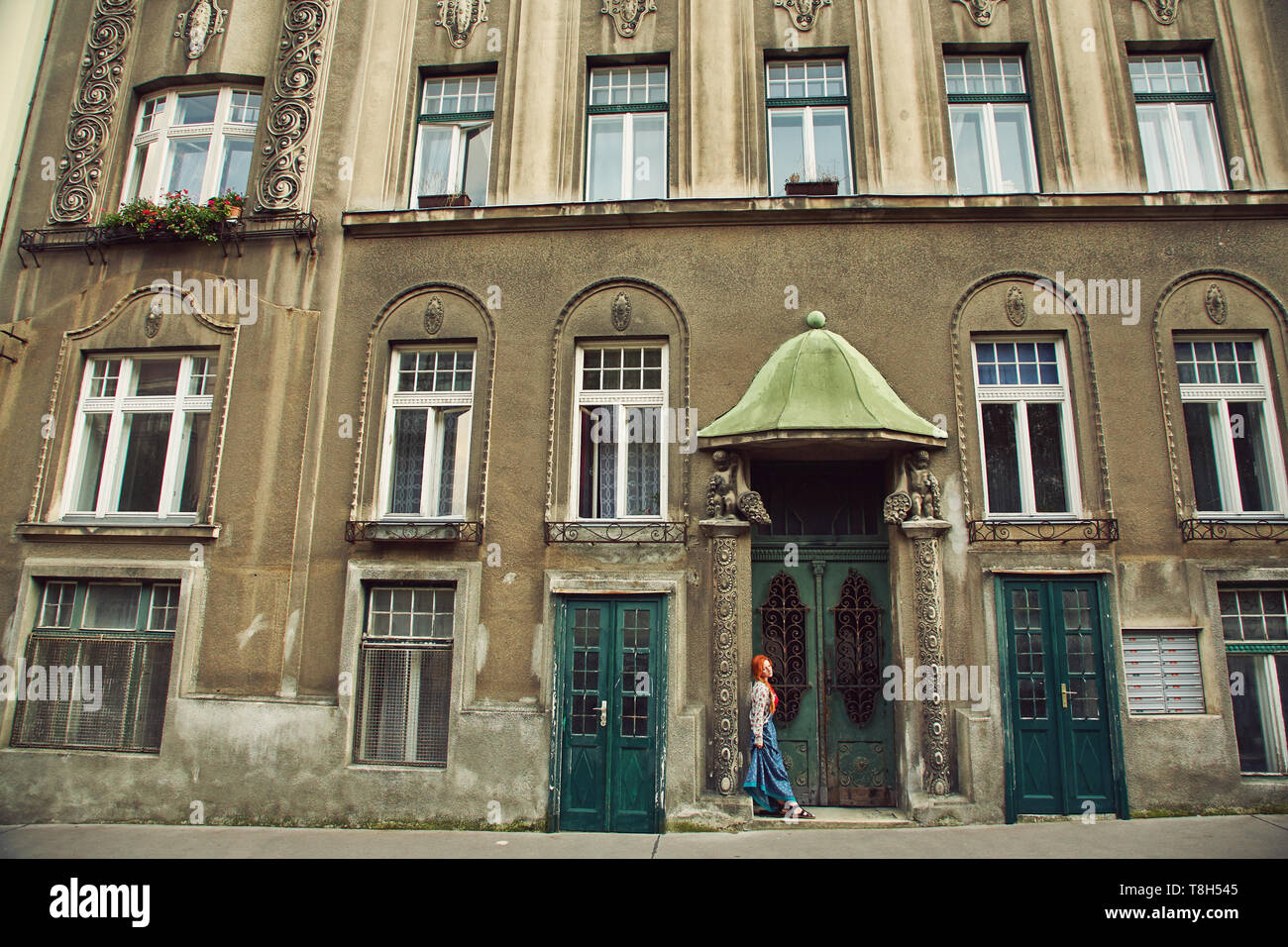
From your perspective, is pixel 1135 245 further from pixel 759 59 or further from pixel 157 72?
pixel 157 72

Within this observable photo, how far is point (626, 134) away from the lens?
10820 mm

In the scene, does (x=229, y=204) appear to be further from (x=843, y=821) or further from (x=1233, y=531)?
(x=1233, y=531)

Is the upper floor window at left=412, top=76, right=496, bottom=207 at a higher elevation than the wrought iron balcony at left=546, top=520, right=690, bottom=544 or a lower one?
higher

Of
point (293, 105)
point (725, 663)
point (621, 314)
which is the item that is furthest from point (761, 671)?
point (293, 105)

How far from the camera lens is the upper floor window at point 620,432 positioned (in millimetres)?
9625

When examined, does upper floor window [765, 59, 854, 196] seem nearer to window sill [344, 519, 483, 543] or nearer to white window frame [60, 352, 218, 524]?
window sill [344, 519, 483, 543]

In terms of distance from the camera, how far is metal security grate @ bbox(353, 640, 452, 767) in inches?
358

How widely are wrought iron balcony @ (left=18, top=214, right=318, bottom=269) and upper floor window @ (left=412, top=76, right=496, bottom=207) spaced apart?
1614 mm

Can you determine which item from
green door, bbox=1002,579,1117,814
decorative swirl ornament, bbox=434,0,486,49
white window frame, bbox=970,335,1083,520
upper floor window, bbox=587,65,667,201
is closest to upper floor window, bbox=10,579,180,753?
upper floor window, bbox=587,65,667,201

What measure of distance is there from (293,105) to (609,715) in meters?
9.56

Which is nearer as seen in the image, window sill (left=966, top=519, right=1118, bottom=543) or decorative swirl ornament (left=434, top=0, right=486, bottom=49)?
window sill (left=966, top=519, right=1118, bottom=543)

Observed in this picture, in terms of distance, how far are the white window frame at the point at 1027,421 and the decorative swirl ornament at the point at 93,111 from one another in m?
12.6

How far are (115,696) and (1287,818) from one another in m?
13.6

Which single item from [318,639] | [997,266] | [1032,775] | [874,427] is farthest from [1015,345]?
[318,639]
